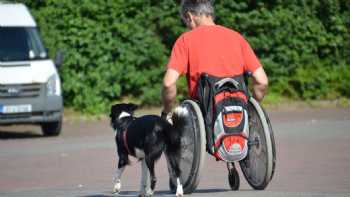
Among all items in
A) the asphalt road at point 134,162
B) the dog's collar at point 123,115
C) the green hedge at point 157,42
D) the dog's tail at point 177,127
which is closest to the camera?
the dog's tail at point 177,127

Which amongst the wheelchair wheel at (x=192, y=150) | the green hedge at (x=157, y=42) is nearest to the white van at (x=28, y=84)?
the green hedge at (x=157, y=42)

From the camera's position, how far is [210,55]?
10.2 meters

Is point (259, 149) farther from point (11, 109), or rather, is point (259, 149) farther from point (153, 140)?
point (11, 109)

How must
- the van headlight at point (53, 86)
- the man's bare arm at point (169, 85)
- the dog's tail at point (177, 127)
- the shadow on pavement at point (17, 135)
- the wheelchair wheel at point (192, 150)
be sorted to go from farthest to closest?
the shadow on pavement at point (17, 135) < the van headlight at point (53, 86) < the dog's tail at point (177, 127) < the man's bare arm at point (169, 85) < the wheelchair wheel at point (192, 150)

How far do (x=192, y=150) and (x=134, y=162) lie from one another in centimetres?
609

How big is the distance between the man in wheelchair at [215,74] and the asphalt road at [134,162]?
2.19 ft

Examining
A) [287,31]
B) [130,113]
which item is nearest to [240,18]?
[287,31]

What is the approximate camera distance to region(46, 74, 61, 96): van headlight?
20562 millimetres

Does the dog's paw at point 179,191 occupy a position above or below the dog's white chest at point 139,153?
below

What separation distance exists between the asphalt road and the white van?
0.47m

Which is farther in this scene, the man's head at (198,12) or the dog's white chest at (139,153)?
the dog's white chest at (139,153)

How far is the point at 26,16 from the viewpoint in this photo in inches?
845

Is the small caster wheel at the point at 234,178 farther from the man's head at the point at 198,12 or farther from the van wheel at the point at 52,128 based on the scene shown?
the van wheel at the point at 52,128

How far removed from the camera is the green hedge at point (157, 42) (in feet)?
78.6
